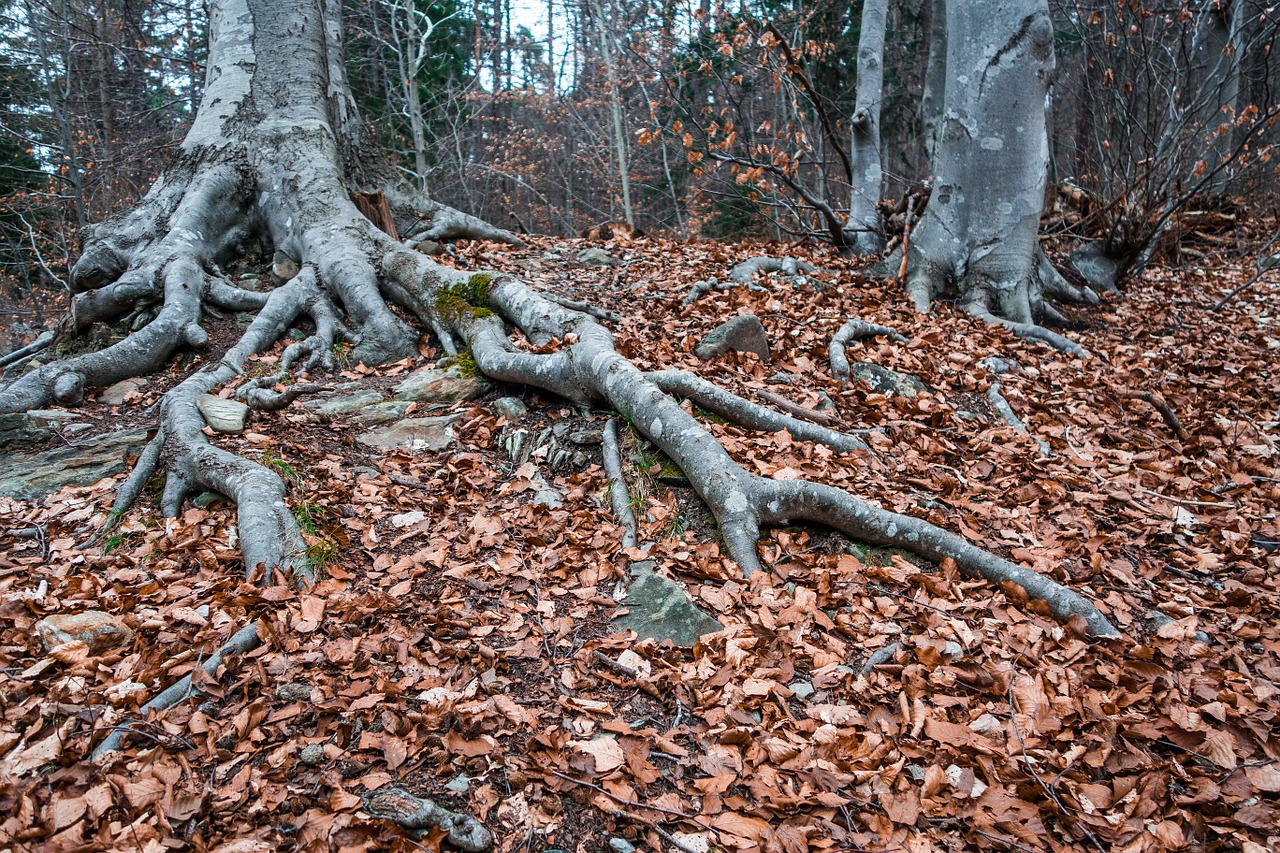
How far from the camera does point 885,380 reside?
4.84 m

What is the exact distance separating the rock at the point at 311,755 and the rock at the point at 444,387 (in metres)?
2.75

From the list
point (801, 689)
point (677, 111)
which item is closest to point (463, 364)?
point (801, 689)

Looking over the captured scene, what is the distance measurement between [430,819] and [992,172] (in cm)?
689

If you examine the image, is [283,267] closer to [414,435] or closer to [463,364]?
[463,364]

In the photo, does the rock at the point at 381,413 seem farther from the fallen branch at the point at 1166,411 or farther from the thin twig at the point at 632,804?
the fallen branch at the point at 1166,411

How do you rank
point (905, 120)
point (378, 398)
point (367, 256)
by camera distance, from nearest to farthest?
point (378, 398) → point (367, 256) → point (905, 120)

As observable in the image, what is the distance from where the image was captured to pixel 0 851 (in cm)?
171

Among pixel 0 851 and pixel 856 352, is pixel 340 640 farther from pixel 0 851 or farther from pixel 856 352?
pixel 856 352

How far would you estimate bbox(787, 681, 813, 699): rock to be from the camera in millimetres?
2482

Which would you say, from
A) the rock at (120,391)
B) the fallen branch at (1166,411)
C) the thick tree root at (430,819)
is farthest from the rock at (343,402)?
the fallen branch at (1166,411)

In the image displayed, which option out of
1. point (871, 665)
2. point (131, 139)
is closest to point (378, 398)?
point (871, 665)

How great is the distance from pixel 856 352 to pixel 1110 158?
561 cm

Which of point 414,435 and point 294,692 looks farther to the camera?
point 414,435

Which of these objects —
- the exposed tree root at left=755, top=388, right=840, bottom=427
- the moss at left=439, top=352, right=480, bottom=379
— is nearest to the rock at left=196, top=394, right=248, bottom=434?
the moss at left=439, top=352, right=480, bottom=379
